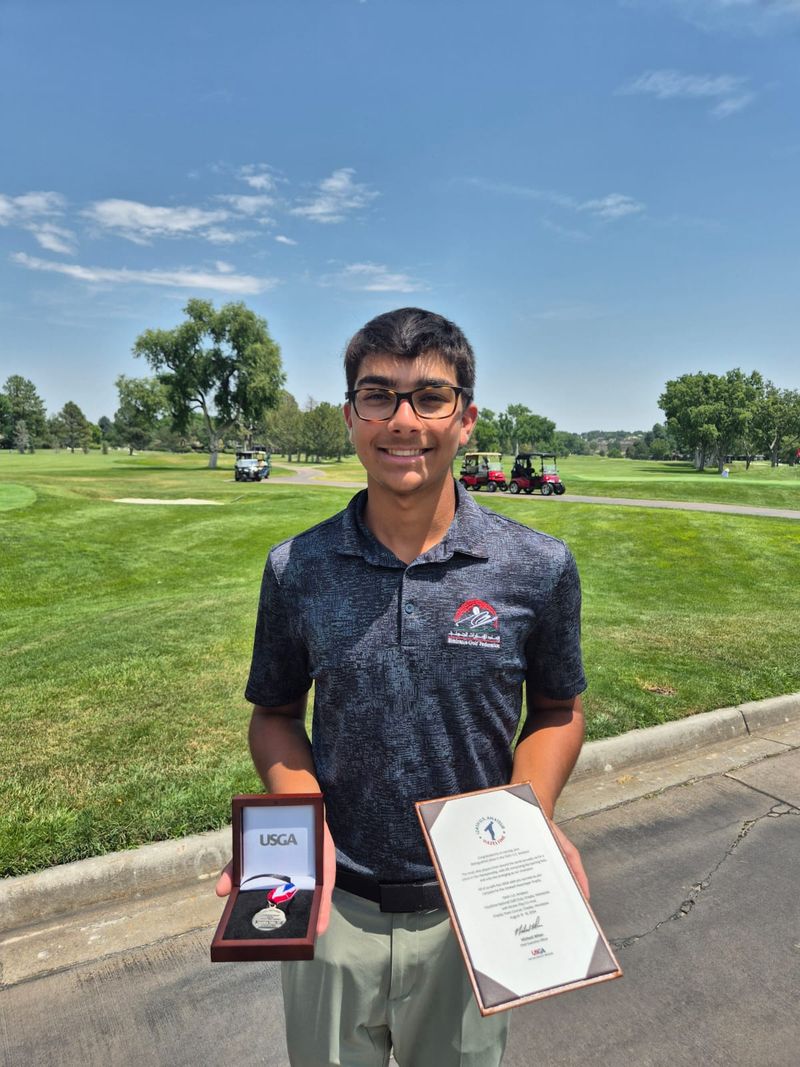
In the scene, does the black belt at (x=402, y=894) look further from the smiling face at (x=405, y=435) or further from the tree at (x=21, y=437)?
the tree at (x=21, y=437)

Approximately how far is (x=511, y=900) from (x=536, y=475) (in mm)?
30287

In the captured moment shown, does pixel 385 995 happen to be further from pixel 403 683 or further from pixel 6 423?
pixel 6 423

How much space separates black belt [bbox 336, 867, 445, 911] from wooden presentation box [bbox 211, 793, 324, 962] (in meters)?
0.20

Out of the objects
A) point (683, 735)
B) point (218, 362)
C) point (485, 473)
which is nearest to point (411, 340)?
point (683, 735)

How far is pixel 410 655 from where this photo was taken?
1.56 meters

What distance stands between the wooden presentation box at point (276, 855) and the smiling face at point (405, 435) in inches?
30.3

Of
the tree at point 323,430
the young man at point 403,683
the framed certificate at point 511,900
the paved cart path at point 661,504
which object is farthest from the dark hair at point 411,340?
the tree at point 323,430

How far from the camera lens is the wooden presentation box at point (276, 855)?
142cm

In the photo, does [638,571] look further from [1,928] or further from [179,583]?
[1,928]

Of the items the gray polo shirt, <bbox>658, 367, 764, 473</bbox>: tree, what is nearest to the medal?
the gray polo shirt

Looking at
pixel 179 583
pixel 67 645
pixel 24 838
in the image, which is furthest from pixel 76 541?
pixel 24 838

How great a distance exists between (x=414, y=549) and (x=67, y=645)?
6763mm

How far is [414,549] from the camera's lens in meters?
1.69

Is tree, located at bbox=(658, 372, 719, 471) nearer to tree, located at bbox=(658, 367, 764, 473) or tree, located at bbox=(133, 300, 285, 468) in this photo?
tree, located at bbox=(658, 367, 764, 473)
